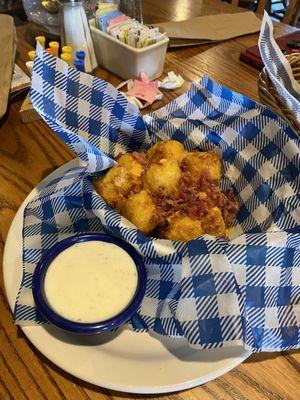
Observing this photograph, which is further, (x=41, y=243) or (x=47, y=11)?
(x=47, y=11)

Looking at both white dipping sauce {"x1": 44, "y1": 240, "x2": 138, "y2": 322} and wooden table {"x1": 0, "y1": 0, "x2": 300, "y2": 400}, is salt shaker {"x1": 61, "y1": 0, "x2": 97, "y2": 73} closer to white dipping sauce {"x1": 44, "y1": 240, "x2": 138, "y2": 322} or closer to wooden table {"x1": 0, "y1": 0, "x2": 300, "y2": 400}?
wooden table {"x1": 0, "y1": 0, "x2": 300, "y2": 400}

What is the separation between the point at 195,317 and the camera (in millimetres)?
612

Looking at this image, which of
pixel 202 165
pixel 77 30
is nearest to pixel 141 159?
pixel 202 165

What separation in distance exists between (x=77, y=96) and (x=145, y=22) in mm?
1052

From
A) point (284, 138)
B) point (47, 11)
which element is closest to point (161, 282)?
point (284, 138)

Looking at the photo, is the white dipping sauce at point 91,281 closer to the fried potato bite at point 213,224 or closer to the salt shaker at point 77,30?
the fried potato bite at point 213,224

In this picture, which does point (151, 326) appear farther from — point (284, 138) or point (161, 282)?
point (284, 138)

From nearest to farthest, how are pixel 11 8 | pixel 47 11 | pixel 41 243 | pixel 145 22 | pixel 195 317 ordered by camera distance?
pixel 195 317
pixel 41 243
pixel 47 11
pixel 145 22
pixel 11 8

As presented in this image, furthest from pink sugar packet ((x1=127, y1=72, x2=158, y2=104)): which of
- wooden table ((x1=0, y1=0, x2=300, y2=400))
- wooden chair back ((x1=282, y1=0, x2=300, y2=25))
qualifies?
wooden chair back ((x1=282, y1=0, x2=300, y2=25))

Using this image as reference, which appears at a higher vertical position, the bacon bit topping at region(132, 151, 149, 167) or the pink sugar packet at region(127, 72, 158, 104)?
the bacon bit topping at region(132, 151, 149, 167)

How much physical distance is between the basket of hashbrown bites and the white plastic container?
51 cm

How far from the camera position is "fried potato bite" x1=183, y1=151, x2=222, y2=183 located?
0.83m

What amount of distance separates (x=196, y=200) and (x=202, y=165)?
0.10m

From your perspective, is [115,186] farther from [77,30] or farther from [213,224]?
[77,30]
